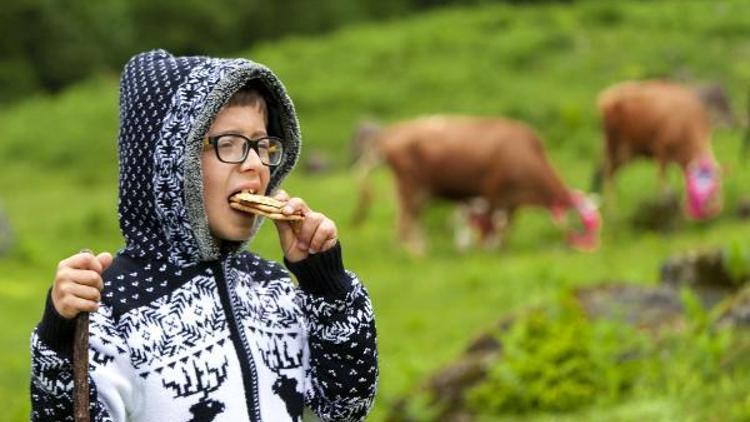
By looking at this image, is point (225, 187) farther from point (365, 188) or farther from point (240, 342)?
point (365, 188)

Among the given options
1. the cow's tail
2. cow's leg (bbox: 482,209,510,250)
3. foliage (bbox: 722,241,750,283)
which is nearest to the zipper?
foliage (bbox: 722,241,750,283)

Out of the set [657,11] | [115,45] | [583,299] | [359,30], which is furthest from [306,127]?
[583,299]

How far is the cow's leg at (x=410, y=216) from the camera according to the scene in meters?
17.0

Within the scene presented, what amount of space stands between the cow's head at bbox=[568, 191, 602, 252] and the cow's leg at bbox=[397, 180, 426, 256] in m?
1.78

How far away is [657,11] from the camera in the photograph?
95.3 feet

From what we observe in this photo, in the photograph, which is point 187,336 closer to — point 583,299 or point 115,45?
point 583,299

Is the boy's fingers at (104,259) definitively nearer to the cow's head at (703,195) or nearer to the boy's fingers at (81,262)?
the boy's fingers at (81,262)

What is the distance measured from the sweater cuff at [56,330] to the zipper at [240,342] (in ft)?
1.39

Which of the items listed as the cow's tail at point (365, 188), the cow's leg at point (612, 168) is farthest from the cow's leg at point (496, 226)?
the cow's tail at point (365, 188)

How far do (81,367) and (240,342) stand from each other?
0.46m

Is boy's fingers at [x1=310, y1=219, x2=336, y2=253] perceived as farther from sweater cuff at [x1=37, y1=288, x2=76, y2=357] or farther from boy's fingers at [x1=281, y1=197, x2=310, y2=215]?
sweater cuff at [x1=37, y1=288, x2=76, y2=357]

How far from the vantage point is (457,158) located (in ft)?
57.7

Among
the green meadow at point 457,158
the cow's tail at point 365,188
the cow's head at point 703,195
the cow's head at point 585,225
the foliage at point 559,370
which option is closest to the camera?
the foliage at point 559,370

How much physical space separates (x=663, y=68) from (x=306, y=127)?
650 centimetres
